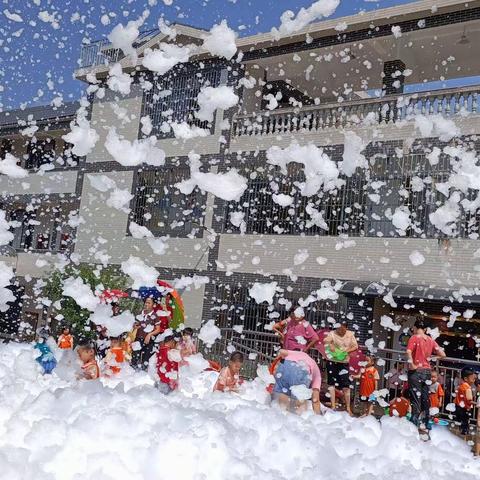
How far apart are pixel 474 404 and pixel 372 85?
12.5 metres

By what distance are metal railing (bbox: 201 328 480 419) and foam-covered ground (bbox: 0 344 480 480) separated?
4.73 meters

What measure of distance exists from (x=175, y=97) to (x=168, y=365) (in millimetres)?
12611

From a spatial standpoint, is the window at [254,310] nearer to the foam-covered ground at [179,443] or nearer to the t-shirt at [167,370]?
the t-shirt at [167,370]

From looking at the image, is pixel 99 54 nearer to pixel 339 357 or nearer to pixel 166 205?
pixel 166 205

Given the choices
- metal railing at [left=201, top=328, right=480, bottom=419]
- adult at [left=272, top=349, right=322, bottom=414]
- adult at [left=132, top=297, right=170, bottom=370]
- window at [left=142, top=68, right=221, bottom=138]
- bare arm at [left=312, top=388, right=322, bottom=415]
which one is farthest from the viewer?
window at [left=142, top=68, right=221, bottom=138]

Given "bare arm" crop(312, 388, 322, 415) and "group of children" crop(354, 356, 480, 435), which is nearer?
"bare arm" crop(312, 388, 322, 415)

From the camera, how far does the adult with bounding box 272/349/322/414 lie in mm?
7945

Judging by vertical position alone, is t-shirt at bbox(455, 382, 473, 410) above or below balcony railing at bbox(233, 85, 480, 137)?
below

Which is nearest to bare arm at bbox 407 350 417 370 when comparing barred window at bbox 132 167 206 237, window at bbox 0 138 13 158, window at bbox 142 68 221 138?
barred window at bbox 132 167 206 237

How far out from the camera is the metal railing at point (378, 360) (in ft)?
35.8

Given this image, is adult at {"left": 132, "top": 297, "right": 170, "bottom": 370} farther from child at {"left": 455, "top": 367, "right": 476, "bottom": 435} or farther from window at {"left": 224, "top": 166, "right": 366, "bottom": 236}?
window at {"left": 224, "top": 166, "right": 366, "bottom": 236}

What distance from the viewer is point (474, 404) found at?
10.2 m

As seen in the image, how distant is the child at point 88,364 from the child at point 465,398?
544 cm

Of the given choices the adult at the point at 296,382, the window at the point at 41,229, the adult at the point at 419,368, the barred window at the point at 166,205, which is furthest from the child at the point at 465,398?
the window at the point at 41,229
